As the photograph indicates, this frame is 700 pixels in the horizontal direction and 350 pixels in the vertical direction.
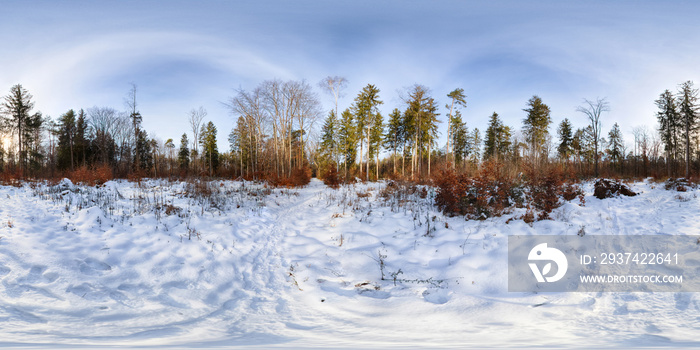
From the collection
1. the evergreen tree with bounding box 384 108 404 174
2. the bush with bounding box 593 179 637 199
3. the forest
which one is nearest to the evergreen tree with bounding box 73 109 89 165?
the forest

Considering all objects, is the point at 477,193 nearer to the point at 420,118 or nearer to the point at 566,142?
the point at 420,118

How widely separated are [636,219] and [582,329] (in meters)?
7.14

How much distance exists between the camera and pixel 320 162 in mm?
47688

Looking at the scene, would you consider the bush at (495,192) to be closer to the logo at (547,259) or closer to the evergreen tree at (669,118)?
the logo at (547,259)

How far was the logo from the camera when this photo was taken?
579 centimetres

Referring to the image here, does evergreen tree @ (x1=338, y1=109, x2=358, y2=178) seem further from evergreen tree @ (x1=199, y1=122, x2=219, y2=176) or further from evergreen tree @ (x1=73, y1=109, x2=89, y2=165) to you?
evergreen tree @ (x1=73, y1=109, x2=89, y2=165)

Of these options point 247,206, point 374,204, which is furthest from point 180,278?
point 374,204

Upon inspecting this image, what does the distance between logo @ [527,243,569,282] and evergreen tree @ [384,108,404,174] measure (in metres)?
33.7

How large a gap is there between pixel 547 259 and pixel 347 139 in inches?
1422

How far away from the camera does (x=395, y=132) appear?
40.8 metres

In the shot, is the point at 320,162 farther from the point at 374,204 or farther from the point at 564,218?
the point at 564,218

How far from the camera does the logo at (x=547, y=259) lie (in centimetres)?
579

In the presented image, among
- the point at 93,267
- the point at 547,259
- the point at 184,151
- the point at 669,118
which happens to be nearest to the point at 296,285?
the point at 93,267

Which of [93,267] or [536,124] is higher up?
[536,124]
